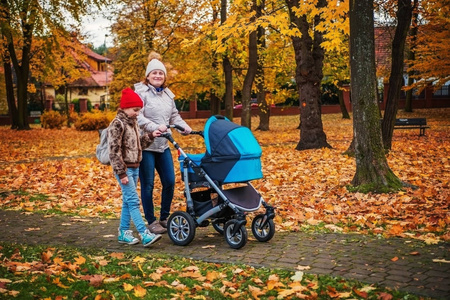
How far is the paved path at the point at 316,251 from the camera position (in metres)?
5.25

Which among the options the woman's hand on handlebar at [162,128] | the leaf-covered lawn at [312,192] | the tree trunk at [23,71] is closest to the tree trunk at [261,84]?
the tree trunk at [23,71]

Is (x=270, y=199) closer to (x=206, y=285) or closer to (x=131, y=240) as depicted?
(x=131, y=240)

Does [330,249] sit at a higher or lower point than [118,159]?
lower

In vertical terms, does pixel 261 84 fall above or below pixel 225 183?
above

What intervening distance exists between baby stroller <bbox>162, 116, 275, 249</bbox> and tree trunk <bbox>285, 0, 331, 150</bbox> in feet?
36.0

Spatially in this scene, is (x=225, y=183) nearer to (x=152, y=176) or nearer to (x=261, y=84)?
(x=152, y=176)

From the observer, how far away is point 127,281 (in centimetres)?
547

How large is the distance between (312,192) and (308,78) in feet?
26.2

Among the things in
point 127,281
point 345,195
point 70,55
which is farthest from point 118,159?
point 70,55

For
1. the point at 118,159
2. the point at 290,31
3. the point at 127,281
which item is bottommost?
the point at 127,281

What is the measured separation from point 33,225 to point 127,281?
3.24 metres

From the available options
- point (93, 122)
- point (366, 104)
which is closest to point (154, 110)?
point (366, 104)

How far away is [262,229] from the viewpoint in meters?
6.87

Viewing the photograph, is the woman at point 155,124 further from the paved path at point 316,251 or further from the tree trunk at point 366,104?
the tree trunk at point 366,104
